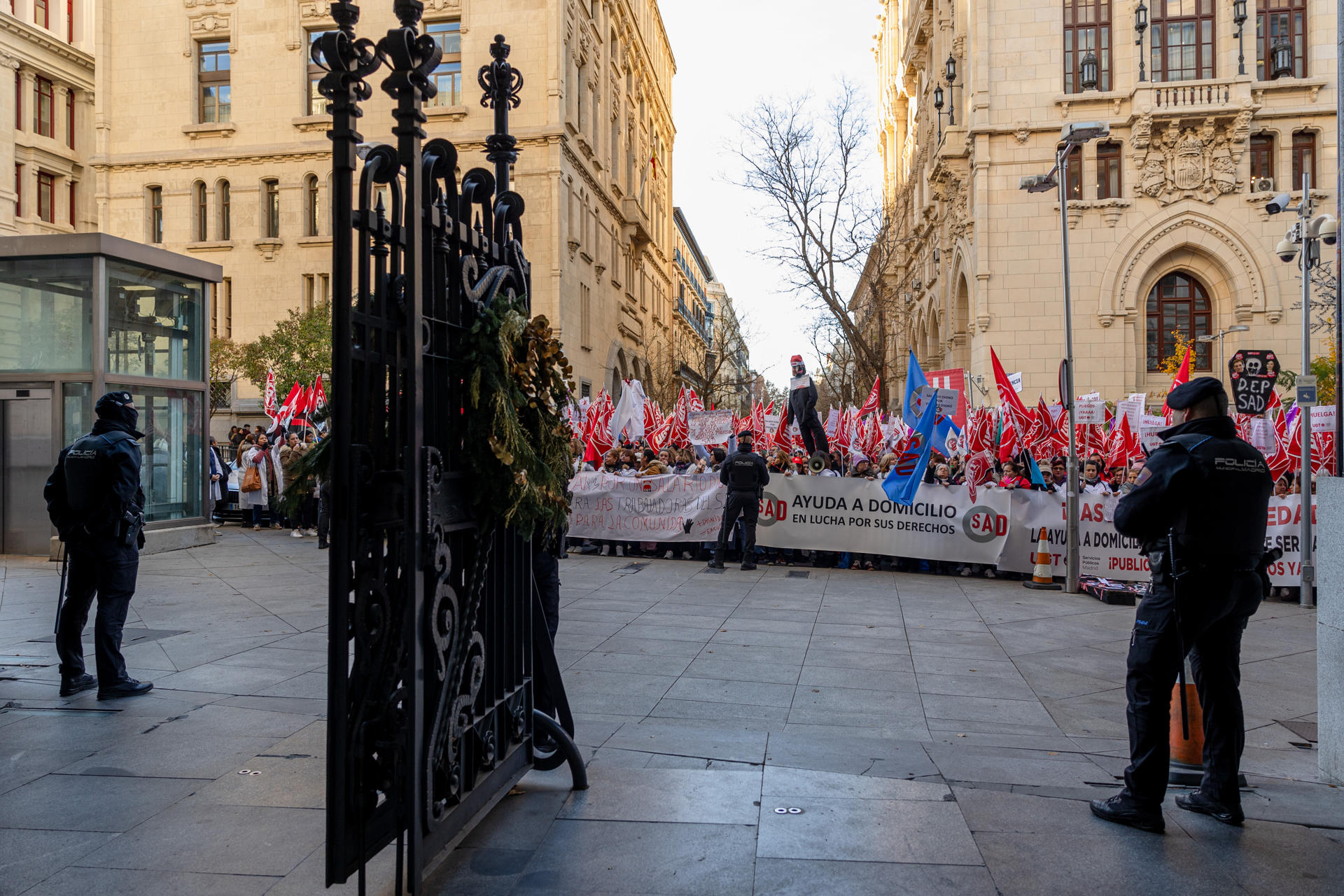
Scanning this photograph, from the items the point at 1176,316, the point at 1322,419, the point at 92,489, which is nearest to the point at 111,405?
the point at 92,489

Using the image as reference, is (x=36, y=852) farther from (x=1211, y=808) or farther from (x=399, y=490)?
(x=1211, y=808)

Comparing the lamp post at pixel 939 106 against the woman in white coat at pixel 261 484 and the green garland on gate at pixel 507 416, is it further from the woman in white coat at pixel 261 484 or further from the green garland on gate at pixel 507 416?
the green garland on gate at pixel 507 416

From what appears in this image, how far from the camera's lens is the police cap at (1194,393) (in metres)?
4.31

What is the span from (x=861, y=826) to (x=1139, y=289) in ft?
103

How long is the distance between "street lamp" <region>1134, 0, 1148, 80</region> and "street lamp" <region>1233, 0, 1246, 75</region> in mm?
2652

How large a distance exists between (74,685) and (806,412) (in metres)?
12.2

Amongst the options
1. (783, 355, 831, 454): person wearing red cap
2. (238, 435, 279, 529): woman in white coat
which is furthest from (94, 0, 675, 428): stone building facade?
(783, 355, 831, 454): person wearing red cap

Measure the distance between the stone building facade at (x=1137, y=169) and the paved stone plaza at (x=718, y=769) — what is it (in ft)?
77.4

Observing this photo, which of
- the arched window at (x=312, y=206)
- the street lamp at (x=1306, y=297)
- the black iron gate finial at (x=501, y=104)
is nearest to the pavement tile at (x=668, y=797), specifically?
the black iron gate finial at (x=501, y=104)

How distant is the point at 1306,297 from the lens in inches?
687

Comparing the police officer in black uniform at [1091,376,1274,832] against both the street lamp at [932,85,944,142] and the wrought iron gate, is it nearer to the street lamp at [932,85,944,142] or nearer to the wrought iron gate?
the wrought iron gate

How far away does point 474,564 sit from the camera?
3.65m

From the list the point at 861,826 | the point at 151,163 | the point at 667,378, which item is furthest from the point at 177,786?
the point at 667,378

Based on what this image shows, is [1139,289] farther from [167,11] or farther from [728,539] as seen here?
[167,11]
